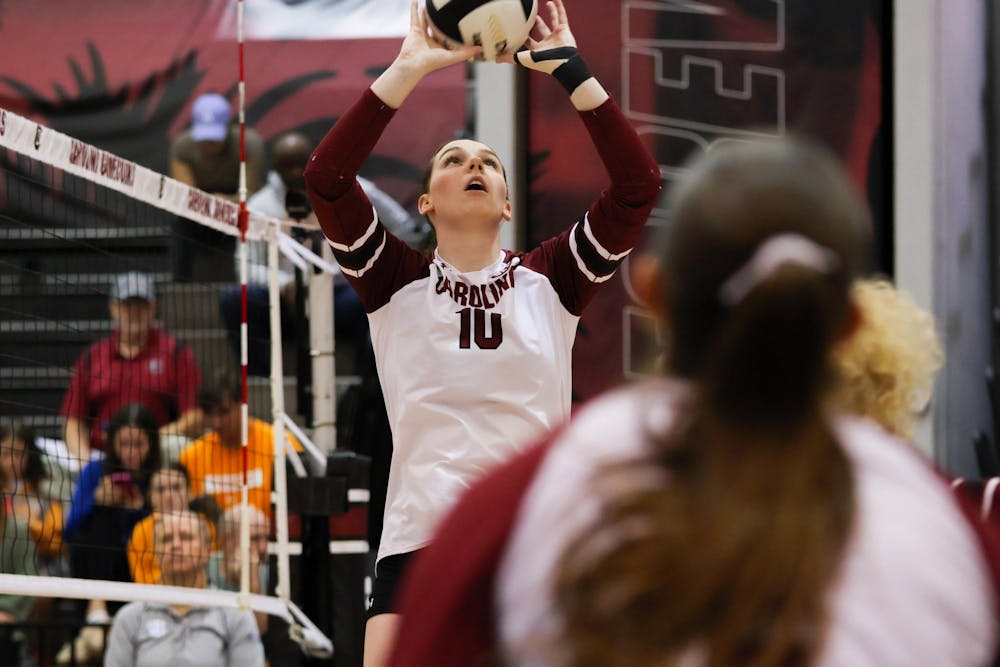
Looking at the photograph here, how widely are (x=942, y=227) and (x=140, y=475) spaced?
505cm

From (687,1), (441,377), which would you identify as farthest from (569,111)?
(441,377)

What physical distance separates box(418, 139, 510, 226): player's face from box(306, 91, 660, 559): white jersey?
0.44 feet

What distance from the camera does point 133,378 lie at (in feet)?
25.8

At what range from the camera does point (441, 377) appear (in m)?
3.61

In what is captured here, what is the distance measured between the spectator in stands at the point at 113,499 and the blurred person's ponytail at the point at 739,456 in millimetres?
5837

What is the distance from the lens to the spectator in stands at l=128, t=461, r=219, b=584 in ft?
21.6

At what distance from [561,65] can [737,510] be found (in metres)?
2.50

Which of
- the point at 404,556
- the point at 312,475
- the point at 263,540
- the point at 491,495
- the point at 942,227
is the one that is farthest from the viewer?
the point at 942,227

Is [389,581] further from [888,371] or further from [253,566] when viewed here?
[253,566]

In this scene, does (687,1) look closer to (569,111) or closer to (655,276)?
(569,111)

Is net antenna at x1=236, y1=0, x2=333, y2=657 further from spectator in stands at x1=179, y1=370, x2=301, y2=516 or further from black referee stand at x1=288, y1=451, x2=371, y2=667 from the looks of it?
spectator in stands at x1=179, y1=370, x2=301, y2=516

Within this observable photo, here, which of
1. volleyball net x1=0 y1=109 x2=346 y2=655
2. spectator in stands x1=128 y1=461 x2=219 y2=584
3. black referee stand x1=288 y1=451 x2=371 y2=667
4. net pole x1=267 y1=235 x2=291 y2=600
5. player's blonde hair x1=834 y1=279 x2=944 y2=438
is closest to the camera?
player's blonde hair x1=834 y1=279 x2=944 y2=438

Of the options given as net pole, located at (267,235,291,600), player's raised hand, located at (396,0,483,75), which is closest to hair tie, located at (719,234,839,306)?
player's raised hand, located at (396,0,483,75)

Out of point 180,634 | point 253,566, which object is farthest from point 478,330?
point 253,566
